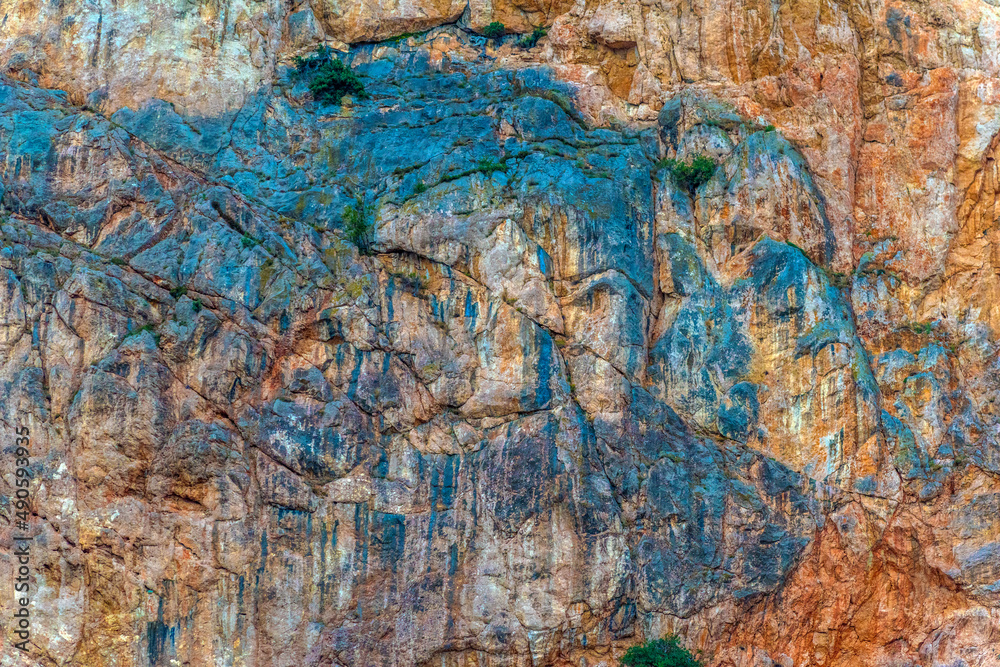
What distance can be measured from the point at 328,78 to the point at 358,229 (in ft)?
19.8

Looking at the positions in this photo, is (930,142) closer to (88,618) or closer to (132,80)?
(132,80)

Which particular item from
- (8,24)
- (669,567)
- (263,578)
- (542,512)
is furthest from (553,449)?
(8,24)

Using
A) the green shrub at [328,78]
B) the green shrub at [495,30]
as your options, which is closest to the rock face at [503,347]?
the green shrub at [328,78]

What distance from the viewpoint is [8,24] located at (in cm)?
4028

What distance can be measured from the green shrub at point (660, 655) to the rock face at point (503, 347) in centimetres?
55

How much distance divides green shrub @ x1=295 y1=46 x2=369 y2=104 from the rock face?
1.48ft

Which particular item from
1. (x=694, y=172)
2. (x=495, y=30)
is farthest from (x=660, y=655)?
(x=495, y=30)

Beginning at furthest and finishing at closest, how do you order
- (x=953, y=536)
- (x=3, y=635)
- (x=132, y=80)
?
(x=132, y=80), (x=953, y=536), (x=3, y=635)

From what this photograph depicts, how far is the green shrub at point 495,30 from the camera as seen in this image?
4159 cm

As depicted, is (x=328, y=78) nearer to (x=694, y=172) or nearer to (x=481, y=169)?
(x=481, y=169)

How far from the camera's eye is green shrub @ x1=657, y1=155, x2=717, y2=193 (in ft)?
128

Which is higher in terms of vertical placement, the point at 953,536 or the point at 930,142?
the point at 930,142

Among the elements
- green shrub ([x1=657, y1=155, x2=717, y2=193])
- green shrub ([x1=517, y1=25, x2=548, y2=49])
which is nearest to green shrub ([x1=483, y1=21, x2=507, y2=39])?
green shrub ([x1=517, y1=25, x2=548, y2=49])

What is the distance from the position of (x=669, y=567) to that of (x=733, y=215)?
11149mm
